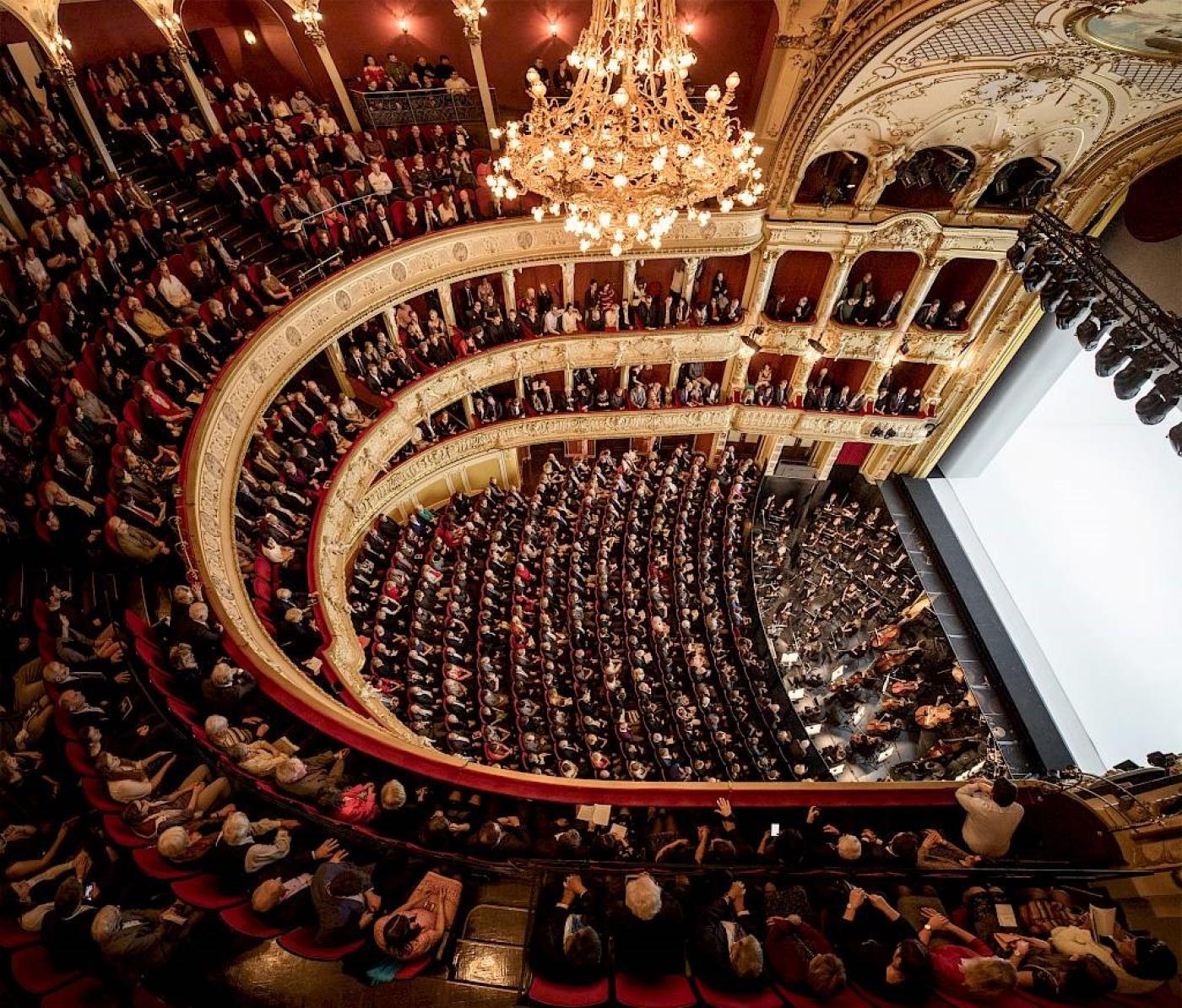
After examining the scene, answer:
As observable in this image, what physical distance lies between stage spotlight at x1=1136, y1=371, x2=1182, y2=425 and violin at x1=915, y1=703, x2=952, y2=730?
572 cm

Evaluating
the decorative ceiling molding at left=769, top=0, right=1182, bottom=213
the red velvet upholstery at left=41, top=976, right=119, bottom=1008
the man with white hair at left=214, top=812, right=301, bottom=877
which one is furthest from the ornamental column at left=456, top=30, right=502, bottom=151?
the red velvet upholstery at left=41, top=976, right=119, bottom=1008

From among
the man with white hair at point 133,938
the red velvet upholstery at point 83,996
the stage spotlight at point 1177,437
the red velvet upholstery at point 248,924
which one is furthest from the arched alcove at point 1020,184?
the red velvet upholstery at point 83,996

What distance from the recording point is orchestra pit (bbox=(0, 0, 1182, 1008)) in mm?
3510

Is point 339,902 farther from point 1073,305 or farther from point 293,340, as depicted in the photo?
point 1073,305

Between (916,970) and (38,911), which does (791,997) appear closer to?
(916,970)

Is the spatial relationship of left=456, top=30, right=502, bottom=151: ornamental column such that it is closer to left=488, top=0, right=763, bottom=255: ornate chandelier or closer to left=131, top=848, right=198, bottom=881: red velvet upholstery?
left=488, top=0, right=763, bottom=255: ornate chandelier

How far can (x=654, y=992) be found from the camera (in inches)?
119

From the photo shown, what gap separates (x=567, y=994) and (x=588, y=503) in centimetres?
1021

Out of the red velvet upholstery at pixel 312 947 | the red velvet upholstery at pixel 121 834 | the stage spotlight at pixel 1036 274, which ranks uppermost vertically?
the stage spotlight at pixel 1036 274

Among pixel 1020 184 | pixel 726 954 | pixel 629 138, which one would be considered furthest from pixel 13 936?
pixel 1020 184

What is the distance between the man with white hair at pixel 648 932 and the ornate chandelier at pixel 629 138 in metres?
5.02

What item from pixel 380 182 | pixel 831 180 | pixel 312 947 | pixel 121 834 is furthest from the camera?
pixel 831 180

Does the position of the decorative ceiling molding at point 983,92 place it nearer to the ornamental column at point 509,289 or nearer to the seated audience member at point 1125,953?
the ornamental column at point 509,289

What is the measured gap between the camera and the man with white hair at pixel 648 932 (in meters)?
3.14
